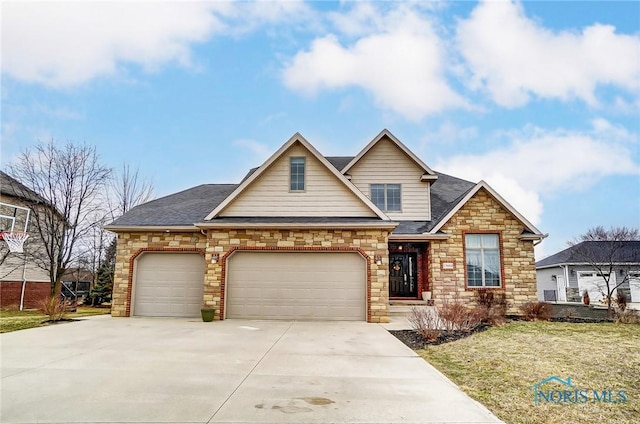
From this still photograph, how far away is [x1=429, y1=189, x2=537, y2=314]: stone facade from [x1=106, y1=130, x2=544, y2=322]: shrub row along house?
0.13 ft

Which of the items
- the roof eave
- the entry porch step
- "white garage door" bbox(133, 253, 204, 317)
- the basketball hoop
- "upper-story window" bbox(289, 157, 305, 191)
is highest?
"upper-story window" bbox(289, 157, 305, 191)

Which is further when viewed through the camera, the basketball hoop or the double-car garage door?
the basketball hoop

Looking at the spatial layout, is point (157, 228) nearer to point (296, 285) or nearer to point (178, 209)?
point (178, 209)

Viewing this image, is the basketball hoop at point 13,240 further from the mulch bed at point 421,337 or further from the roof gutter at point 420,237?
the roof gutter at point 420,237

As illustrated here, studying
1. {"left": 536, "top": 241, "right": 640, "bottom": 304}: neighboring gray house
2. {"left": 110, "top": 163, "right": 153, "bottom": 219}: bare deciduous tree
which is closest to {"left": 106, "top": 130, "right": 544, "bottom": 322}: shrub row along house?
{"left": 536, "top": 241, "right": 640, "bottom": 304}: neighboring gray house

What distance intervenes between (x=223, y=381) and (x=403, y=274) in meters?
12.0

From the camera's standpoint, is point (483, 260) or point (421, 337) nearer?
point (421, 337)

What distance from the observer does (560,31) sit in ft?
43.3

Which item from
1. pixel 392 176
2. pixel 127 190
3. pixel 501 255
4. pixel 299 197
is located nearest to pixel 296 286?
pixel 299 197

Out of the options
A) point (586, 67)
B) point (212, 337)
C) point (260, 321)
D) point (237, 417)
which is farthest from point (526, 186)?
point (237, 417)

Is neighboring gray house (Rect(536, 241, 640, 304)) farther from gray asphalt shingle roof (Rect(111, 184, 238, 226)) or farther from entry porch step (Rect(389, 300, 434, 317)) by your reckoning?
gray asphalt shingle roof (Rect(111, 184, 238, 226))

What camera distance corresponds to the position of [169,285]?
13.8 metres

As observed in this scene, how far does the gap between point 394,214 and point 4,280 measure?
20241mm

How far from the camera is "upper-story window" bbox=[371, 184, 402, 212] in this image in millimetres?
16906
